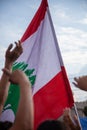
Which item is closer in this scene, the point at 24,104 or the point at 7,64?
the point at 24,104

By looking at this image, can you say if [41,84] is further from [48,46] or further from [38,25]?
[38,25]

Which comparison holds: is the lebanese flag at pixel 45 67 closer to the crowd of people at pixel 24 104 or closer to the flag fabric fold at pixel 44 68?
the flag fabric fold at pixel 44 68

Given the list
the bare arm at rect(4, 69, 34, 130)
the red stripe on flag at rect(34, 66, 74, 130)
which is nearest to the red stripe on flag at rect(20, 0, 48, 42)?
the red stripe on flag at rect(34, 66, 74, 130)

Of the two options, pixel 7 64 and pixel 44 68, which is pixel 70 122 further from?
pixel 44 68

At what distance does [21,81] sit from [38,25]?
8.50ft

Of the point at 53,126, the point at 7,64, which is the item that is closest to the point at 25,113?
the point at 53,126

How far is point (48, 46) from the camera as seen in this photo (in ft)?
14.0

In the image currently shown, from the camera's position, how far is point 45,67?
4.15 meters

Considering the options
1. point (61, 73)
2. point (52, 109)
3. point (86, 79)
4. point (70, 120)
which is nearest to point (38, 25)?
point (61, 73)

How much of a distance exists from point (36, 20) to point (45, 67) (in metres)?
0.76

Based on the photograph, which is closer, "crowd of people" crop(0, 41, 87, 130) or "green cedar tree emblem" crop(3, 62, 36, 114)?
"crowd of people" crop(0, 41, 87, 130)

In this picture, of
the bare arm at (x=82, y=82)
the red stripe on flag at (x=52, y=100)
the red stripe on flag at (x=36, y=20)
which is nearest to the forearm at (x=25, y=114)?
the bare arm at (x=82, y=82)

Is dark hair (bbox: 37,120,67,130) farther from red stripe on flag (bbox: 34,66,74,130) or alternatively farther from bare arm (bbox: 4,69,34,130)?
red stripe on flag (bbox: 34,66,74,130)

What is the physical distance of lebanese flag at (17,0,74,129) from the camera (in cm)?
379
